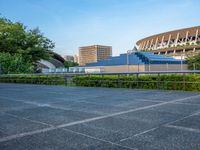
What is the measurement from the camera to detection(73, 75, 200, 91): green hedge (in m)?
13.5

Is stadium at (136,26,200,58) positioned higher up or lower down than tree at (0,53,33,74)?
higher up

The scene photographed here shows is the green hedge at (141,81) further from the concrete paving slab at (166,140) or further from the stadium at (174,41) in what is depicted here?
the stadium at (174,41)

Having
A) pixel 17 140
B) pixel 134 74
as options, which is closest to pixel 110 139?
pixel 17 140

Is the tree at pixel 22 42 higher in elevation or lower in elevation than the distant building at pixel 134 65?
higher

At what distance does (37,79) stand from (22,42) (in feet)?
52.8

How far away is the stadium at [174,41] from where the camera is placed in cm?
10030

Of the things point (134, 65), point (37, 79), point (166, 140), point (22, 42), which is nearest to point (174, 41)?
point (134, 65)

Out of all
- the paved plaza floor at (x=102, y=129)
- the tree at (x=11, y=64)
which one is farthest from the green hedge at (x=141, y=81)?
the tree at (x=11, y=64)

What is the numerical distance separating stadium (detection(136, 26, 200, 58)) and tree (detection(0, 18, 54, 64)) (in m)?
68.3

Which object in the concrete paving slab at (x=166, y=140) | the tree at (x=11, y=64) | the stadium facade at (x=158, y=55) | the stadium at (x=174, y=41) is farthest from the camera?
the stadium at (x=174, y=41)

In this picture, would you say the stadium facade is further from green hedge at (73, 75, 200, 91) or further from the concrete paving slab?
the concrete paving slab

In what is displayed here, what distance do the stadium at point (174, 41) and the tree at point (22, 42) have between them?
2688 inches

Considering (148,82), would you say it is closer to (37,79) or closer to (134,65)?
(37,79)

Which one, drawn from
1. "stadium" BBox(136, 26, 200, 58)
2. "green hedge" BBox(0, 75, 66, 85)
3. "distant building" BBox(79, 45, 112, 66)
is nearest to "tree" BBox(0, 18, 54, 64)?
"green hedge" BBox(0, 75, 66, 85)
